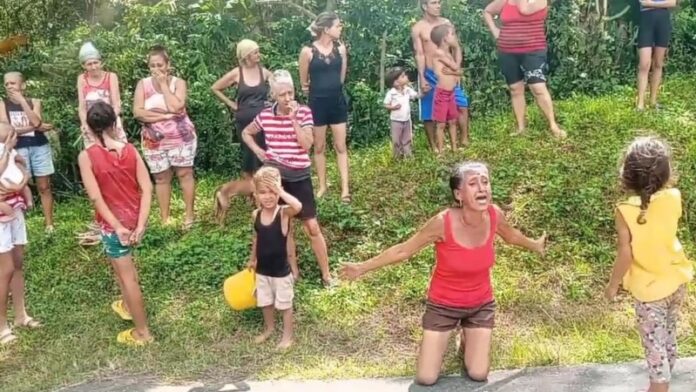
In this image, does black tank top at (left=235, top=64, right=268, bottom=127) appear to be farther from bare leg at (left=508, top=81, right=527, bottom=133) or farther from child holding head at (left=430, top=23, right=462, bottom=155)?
bare leg at (left=508, top=81, right=527, bottom=133)

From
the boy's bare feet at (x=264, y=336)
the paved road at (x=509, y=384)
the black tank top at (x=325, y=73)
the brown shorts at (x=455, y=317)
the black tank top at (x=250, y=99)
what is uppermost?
the black tank top at (x=325, y=73)

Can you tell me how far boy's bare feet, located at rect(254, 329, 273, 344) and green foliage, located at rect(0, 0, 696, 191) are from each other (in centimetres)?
408

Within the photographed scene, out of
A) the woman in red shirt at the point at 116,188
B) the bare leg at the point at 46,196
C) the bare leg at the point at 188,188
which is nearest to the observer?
the woman in red shirt at the point at 116,188

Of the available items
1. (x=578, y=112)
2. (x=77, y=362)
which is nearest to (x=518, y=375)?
(x=77, y=362)

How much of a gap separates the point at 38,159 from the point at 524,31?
178 inches

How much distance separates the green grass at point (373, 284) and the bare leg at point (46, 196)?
15 cm

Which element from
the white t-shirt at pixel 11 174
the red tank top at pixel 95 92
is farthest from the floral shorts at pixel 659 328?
the red tank top at pixel 95 92

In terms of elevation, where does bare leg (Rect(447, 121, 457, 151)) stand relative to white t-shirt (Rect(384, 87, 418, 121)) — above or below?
below

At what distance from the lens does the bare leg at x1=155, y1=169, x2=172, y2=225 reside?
23.8 feet

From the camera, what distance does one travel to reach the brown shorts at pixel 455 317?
482cm

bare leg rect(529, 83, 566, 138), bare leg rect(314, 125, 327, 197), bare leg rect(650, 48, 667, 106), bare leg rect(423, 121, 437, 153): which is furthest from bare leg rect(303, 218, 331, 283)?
bare leg rect(650, 48, 667, 106)

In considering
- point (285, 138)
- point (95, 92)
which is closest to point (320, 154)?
point (285, 138)

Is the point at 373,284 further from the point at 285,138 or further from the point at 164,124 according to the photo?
the point at 164,124

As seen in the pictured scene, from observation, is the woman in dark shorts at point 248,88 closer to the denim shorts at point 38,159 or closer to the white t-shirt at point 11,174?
the denim shorts at point 38,159
